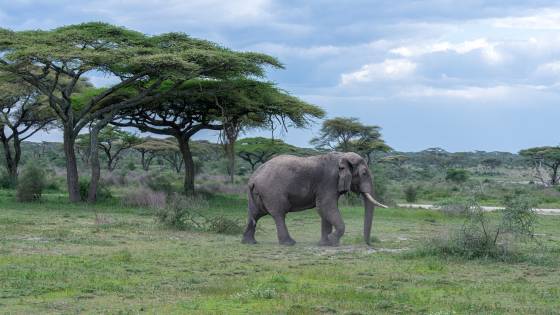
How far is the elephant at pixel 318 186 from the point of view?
707 inches

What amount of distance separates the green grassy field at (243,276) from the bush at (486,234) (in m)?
0.41

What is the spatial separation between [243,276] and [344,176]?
17.6 ft

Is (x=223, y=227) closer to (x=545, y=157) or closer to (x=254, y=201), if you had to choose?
(x=254, y=201)

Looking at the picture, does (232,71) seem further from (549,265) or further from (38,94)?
(549,265)

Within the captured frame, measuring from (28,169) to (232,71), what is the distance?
833 cm

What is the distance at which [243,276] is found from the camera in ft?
43.0

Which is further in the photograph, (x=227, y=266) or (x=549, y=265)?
(x=549, y=265)

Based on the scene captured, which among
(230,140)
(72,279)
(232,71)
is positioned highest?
(232,71)

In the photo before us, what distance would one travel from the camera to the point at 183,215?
21.6 m

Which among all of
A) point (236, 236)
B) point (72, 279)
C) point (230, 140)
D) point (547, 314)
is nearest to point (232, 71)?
point (230, 140)

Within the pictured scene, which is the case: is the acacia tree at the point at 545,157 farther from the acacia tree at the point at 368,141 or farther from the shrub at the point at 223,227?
the shrub at the point at 223,227

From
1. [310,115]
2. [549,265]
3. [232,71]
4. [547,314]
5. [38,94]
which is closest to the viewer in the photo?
[547,314]

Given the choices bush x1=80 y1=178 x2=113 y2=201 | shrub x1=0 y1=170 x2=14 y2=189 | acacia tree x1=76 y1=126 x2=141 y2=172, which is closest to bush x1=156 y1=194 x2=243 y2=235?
bush x1=80 y1=178 x2=113 y2=201

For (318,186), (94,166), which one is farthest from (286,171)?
(94,166)
